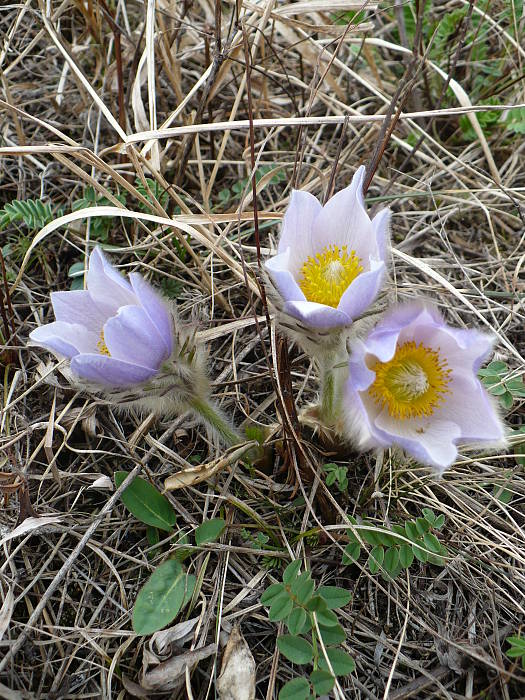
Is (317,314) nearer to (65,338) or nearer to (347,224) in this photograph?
(347,224)

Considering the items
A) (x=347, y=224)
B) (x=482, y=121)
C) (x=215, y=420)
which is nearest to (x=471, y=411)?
(x=347, y=224)

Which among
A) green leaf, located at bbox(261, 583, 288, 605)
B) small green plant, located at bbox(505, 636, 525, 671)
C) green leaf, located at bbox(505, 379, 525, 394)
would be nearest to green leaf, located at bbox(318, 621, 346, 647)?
green leaf, located at bbox(261, 583, 288, 605)

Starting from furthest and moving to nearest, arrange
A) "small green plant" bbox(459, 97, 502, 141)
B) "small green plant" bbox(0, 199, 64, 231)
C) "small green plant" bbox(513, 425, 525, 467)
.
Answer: "small green plant" bbox(459, 97, 502, 141) < "small green plant" bbox(0, 199, 64, 231) < "small green plant" bbox(513, 425, 525, 467)

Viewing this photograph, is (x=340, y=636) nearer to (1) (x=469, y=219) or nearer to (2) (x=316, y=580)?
(2) (x=316, y=580)

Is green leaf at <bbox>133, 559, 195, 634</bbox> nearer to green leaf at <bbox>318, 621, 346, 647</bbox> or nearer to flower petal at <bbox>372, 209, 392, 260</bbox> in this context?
green leaf at <bbox>318, 621, 346, 647</bbox>

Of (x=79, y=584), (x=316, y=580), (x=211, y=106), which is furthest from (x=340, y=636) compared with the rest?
(x=211, y=106)
